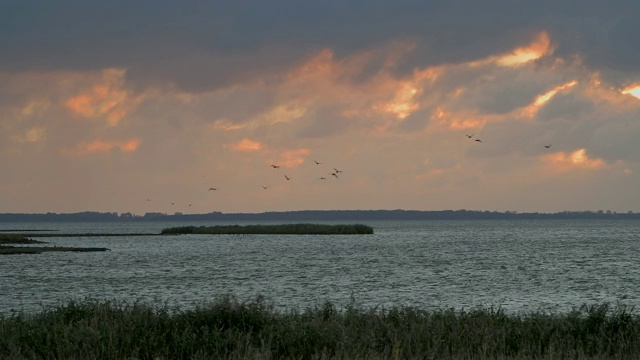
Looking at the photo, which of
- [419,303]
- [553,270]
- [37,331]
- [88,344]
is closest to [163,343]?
[88,344]

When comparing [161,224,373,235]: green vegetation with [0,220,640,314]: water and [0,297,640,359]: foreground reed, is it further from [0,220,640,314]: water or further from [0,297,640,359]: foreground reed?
[0,297,640,359]: foreground reed

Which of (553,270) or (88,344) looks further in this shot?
(553,270)

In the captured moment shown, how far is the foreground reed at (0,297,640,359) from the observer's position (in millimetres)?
16266

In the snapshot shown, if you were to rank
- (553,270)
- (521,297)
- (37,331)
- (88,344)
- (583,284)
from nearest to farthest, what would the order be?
(88,344) < (37,331) < (521,297) < (583,284) < (553,270)

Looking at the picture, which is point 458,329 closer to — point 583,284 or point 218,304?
point 218,304

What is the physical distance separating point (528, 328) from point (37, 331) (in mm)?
11642

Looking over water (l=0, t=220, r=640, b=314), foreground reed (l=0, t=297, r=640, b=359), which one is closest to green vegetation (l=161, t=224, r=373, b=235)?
water (l=0, t=220, r=640, b=314)

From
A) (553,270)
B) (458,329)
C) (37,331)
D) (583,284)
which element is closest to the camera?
(37,331)

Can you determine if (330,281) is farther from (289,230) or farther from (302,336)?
(289,230)

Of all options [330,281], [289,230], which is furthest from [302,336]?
[289,230]

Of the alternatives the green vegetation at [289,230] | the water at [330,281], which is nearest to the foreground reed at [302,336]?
the water at [330,281]

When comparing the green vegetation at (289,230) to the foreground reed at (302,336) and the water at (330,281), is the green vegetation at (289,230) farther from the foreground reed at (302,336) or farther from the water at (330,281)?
the foreground reed at (302,336)

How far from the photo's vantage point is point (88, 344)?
16234 millimetres

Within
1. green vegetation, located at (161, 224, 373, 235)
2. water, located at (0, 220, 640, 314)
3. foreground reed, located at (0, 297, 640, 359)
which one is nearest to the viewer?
foreground reed, located at (0, 297, 640, 359)
